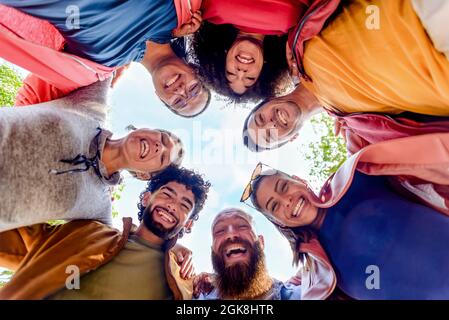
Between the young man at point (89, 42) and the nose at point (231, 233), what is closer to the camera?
the young man at point (89, 42)

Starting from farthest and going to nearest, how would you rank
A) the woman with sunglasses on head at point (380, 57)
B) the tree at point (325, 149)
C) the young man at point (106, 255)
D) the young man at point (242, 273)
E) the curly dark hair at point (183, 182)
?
the tree at point (325, 149)
the curly dark hair at point (183, 182)
the young man at point (242, 273)
the young man at point (106, 255)
the woman with sunglasses on head at point (380, 57)

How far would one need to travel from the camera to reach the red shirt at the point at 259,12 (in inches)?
59.1

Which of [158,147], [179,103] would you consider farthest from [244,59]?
[158,147]

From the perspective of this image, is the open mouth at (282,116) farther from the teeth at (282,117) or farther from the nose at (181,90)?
the nose at (181,90)

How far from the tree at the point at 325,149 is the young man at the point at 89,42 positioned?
2.19ft

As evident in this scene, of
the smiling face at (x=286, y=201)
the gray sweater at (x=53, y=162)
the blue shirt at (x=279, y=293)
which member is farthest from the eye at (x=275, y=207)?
the gray sweater at (x=53, y=162)

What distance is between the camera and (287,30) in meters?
1.57

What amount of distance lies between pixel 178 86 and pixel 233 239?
0.66 m

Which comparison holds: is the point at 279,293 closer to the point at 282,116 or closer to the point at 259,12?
the point at 282,116

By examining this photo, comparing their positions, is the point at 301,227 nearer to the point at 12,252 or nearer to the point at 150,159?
the point at 150,159

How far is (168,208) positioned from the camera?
1690mm

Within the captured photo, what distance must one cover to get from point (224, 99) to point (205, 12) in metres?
0.44

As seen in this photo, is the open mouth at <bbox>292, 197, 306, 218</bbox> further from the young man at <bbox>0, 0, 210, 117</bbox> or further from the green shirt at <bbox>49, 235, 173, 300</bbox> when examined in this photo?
the young man at <bbox>0, 0, 210, 117</bbox>

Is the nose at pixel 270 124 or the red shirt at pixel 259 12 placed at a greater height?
the red shirt at pixel 259 12
